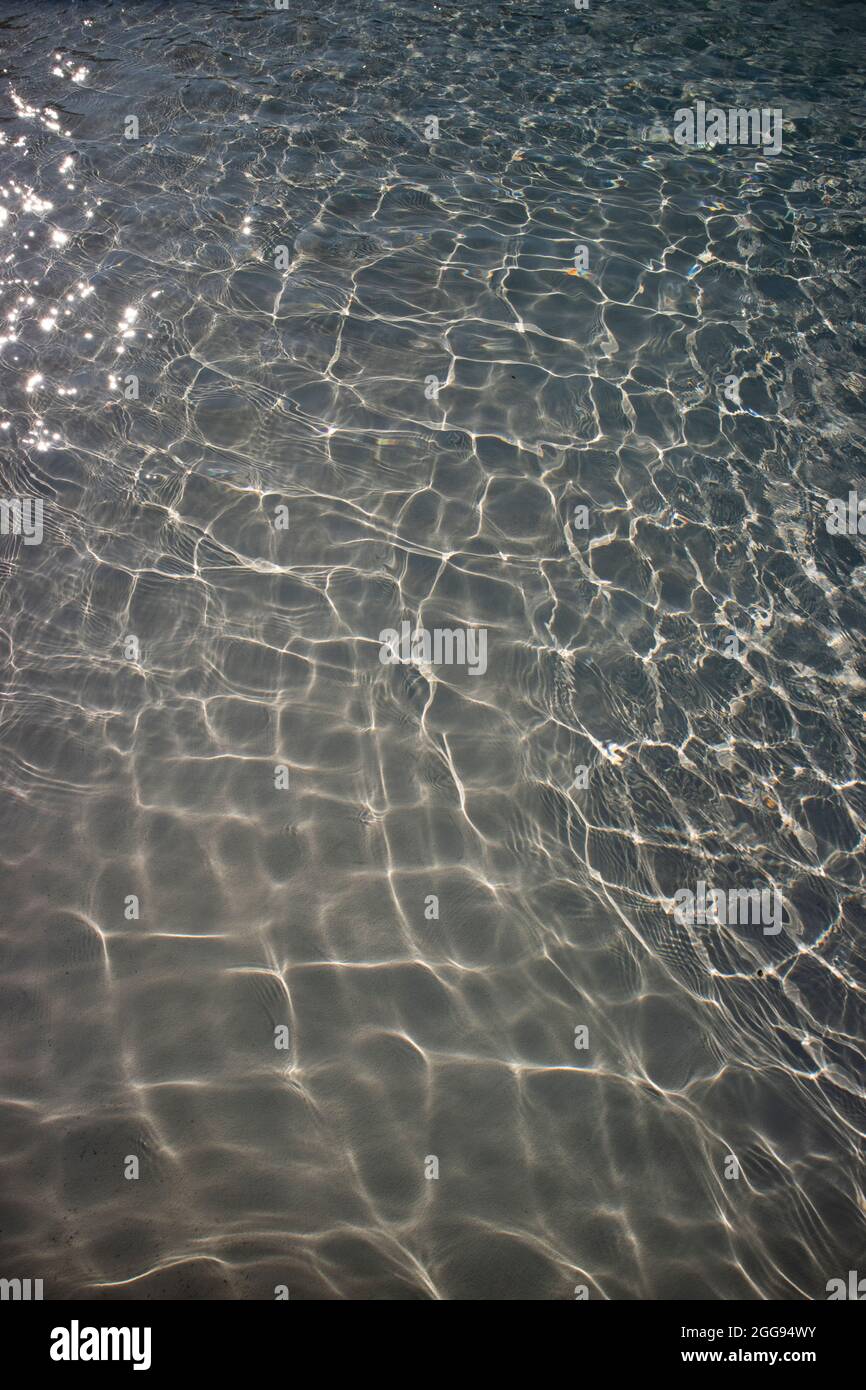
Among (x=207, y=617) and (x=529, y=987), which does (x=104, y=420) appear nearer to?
(x=207, y=617)

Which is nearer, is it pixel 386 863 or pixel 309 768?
pixel 386 863

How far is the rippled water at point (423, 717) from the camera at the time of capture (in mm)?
2525

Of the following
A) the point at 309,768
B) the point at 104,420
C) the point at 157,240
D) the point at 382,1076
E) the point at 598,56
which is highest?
the point at 598,56

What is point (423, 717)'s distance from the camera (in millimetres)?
3477

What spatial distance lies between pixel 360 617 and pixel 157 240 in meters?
3.38

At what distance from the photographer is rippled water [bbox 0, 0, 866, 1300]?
2.53 meters

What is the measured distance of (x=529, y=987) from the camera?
2904 mm

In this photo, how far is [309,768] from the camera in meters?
3.31

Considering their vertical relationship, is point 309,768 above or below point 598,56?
below

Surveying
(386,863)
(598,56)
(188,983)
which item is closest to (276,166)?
(598,56)

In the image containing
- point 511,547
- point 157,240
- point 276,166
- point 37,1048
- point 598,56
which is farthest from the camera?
point 598,56

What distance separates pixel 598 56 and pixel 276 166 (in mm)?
3709
